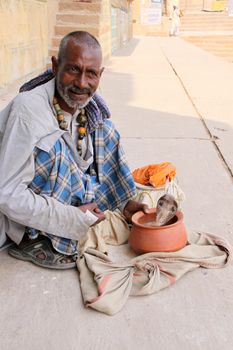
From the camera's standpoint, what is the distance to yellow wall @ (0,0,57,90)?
6.11 metres

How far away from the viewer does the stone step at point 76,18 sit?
955cm

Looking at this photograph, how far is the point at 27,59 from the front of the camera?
23.8 ft

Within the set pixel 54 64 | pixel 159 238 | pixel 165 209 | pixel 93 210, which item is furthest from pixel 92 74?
pixel 159 238

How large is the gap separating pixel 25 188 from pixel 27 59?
5.37m

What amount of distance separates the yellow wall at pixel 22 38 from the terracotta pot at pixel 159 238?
13.2 ft

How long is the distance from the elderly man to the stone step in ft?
24.4

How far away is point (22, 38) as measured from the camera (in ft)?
22.8

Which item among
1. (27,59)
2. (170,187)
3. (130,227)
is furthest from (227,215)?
(27,59)

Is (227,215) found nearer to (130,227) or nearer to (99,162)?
(130,227)

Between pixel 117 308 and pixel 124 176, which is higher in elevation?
pixel 124 176

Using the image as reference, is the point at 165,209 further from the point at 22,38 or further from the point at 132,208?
the point at 22,38

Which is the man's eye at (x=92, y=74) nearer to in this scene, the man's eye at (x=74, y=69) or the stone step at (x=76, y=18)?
the man's eye at (x=74, y=69)

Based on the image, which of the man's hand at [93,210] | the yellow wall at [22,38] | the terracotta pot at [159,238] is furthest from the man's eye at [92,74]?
the yellow wall at [22,38]

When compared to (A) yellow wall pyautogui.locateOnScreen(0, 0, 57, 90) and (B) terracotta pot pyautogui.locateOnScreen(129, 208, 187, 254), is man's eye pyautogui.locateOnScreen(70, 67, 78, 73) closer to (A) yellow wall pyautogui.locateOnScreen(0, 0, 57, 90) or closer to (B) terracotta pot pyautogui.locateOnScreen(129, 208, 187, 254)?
(B) terracotta pot pyautogui.locateOnScreen(129, 208, 187, 254)
